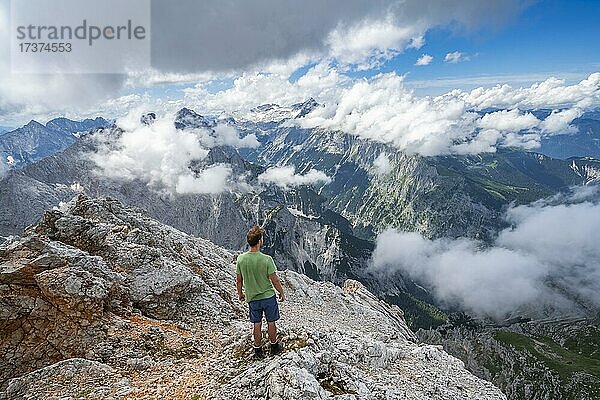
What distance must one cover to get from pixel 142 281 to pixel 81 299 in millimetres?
6498

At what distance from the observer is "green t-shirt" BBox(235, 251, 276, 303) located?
571 inches

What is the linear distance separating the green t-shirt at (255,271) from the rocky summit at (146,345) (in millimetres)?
2765

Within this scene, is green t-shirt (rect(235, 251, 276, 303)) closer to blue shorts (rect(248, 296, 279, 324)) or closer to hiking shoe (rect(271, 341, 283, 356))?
blue shorts (rect(248, 296, 279, 324))

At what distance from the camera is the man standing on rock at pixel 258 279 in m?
14.5

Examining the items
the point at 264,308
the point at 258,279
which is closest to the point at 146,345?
the point at 264,308

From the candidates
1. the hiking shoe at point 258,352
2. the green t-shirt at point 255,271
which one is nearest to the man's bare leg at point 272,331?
the hiking shoe at point 258,352

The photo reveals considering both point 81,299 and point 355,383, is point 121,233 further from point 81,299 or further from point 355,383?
point 355,383

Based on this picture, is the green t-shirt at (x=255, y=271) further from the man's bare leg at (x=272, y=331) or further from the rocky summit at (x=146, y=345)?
the rocky summit at (x=146, y=345)

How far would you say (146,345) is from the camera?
61.1 ft

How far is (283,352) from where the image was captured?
15836 millimetres

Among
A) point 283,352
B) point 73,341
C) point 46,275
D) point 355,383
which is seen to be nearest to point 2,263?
point 46,275

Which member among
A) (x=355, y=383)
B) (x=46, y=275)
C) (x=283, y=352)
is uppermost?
(x=46, y=275)

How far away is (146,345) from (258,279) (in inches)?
318

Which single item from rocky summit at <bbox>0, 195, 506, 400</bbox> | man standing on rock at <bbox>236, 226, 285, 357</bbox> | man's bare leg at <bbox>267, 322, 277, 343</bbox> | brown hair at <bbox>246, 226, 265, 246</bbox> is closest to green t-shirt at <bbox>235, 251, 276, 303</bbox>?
man standing on rock at <bbox>236, 226, 285, 357</bbox>
